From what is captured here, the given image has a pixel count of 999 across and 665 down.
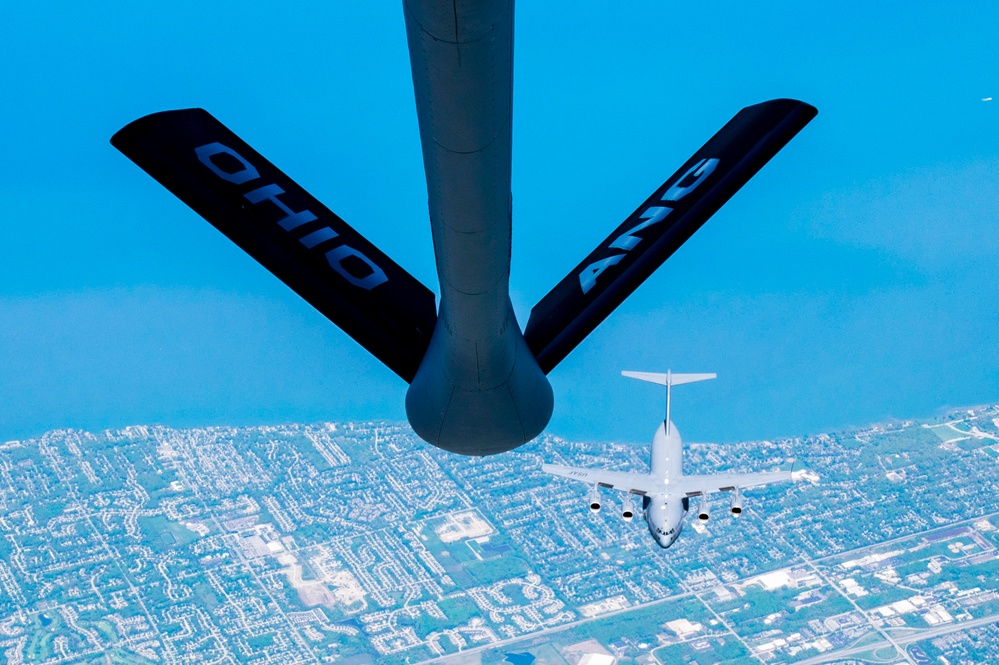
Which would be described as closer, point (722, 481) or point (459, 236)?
point (459, 236)

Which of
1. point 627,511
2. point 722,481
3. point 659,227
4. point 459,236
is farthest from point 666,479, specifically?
point 459,236

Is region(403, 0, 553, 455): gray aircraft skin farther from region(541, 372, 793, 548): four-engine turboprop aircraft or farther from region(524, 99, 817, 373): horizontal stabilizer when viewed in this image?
region(541, 372, 793, 548): four-engine turboprop aircraft

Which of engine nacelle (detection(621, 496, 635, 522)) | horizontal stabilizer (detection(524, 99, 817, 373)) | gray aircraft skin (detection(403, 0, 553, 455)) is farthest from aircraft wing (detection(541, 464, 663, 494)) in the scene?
gray aircraft skin (detection(403, 0, 553, 455))

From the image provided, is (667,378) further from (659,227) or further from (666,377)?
(659,227)

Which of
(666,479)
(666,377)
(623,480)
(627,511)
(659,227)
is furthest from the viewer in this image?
(623,480)

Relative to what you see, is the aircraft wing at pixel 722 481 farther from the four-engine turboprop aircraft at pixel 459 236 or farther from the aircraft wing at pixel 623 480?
the four-engine turboprop aircraft at pixel 459 236
